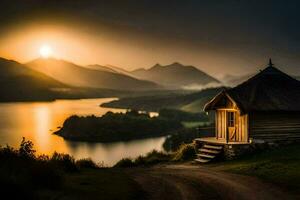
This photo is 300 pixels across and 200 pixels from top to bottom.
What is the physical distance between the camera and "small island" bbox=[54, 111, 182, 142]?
109m

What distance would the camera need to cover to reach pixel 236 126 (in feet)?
102

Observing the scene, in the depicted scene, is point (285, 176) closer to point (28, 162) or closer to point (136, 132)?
point (28, 162)

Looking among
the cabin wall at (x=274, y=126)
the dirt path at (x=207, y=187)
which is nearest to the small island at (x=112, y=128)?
the cabin wall at (x=274, y=126)

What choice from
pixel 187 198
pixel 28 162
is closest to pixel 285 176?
pixel 187 198

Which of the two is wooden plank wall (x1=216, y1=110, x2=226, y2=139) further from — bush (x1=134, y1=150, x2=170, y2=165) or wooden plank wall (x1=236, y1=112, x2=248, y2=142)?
bush (x1=134, y1=150, x2=170, y2=165)

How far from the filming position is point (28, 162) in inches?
680

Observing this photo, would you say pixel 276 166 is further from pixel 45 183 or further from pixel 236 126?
pixel 45 183

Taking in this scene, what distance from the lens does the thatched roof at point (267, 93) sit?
29.9 meters

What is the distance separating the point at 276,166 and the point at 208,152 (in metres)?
8.35

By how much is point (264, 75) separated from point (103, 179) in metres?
17.2

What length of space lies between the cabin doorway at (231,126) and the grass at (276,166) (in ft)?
12.2

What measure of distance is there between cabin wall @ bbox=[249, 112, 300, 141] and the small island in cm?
7718

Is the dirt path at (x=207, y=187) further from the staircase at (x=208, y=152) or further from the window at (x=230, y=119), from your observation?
the window at (x=230, y=119)

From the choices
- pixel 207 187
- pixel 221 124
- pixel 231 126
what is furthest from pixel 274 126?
pixel 207 187
